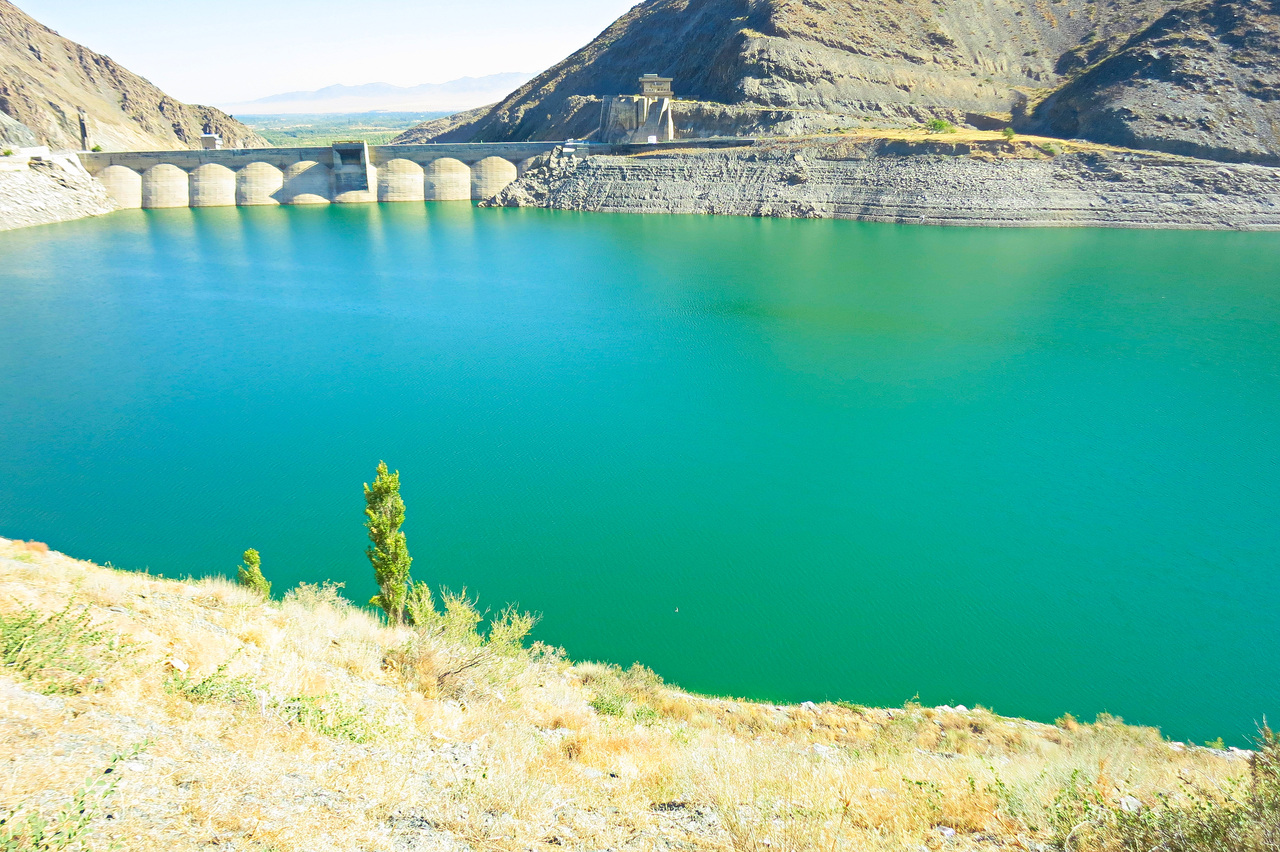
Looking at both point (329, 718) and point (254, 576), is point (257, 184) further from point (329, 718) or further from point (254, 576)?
point (329, 718)

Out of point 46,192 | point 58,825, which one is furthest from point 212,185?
point 58,825

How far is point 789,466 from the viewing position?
1680cm

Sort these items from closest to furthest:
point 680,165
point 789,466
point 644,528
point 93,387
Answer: point 644,528 < point 789,466 < point 93,387 < point 680,165

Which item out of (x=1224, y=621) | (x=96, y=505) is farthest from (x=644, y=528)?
(x=96, y=505)

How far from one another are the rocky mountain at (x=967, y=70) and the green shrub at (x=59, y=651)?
5408 cm

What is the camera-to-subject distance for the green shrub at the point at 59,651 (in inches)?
221

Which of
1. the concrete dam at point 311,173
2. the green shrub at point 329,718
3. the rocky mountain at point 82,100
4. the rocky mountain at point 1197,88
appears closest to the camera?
the green shrub at point 329,718

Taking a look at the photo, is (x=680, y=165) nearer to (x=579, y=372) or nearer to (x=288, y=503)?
(x=579, y=372)

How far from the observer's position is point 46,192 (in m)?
48.3

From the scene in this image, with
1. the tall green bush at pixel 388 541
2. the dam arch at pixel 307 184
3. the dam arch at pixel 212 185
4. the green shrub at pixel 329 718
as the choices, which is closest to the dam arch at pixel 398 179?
the dam arch at pixel 307 184

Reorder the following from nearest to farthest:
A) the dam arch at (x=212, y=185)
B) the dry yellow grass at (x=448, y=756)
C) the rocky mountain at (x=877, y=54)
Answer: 1. the dry yellow grass at (x=448, y=756)
2. the dam arch at (x=212, y=185)
3. the rocky mountain at (x=877, y=54)

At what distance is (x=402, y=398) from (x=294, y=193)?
151 feet

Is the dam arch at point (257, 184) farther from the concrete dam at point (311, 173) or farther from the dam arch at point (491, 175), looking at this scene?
the dam arch at point (491, 175)

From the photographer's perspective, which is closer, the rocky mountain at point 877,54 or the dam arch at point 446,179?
the rocky mountain at point 877,54
